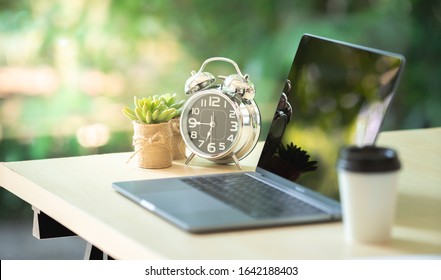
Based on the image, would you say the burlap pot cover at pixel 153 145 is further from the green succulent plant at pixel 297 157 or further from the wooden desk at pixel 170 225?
the green succulent plant at pixel 297 157

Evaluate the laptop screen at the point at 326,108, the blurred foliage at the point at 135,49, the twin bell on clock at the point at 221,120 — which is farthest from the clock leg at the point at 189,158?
the blurred foliage at the point at 135,49

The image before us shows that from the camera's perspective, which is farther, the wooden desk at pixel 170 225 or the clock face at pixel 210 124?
the clock face at pixel 210 124

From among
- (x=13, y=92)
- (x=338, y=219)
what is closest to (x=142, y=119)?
(x=338, y=219)

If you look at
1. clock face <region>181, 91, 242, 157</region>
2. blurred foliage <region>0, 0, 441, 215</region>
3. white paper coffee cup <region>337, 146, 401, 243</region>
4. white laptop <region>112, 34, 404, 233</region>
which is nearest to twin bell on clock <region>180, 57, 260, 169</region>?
clock face <region>181, 91, 242, 157</region>

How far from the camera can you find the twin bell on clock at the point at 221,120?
5.98 ft

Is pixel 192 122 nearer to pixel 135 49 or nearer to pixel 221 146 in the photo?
pixel 221 146

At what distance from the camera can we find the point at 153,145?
182 cm

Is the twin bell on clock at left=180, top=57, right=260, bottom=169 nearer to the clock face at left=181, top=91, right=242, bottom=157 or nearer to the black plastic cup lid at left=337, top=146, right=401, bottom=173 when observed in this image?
the clock face at left=181, top=91, right=242, bottom=157

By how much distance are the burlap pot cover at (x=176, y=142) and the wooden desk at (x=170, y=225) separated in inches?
1.6

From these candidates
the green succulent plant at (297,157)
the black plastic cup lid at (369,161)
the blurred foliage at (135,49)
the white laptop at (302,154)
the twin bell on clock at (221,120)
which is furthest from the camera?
the blurred foliage at (135,49)

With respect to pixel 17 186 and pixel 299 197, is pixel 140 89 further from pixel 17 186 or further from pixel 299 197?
pixel 299 197

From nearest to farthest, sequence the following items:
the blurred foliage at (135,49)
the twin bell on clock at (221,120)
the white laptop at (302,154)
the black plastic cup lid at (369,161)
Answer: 1. the black plastic cup lid at (369,161)
2. the white laptop at (302,154)
3. the twin bell on clock at (221,120)
4. the blurred foliage at (135,49)

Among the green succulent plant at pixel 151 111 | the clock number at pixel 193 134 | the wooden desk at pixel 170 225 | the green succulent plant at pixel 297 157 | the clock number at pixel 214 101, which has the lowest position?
the wooden desk at pixel 170 225

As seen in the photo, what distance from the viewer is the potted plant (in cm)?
183
